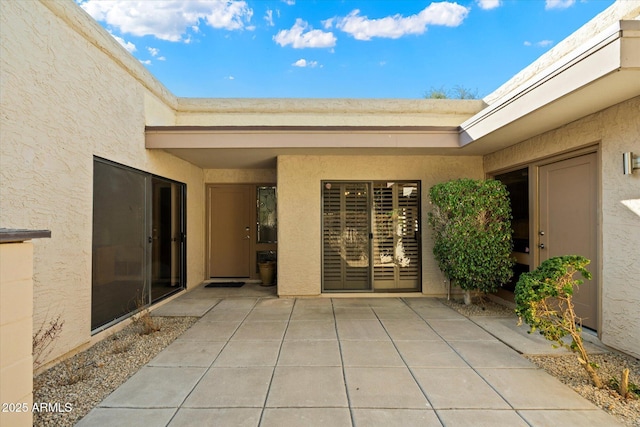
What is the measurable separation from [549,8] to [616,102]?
18.6ft

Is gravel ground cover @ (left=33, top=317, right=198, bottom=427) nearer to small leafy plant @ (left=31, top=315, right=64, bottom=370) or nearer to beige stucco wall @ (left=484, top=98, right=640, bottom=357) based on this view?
small leafy plant @ (left=31, top=315, right=64, bottom=370)

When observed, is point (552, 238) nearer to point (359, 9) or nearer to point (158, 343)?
point (158, 343)

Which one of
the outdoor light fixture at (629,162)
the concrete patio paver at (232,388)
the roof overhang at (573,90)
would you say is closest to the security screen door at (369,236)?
the roof overhang at (573,90)

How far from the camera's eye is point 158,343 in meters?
Result: 3.84

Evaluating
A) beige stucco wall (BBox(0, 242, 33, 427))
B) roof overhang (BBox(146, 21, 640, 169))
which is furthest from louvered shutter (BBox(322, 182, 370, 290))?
beige stucco wall (BBox(0, 242, 33, 427))

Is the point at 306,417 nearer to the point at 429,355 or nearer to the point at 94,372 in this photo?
the point at 429,355

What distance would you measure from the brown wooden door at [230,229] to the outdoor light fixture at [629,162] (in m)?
6.78

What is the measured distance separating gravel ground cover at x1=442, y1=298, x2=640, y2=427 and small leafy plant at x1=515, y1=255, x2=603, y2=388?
120 mm

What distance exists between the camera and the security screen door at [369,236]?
→ 6207 millimetres

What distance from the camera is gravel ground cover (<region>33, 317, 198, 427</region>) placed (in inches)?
98.5

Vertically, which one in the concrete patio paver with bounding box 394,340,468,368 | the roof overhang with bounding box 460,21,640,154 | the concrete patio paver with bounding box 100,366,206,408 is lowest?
the concrete patio paver with bounding box 394,340,468,368

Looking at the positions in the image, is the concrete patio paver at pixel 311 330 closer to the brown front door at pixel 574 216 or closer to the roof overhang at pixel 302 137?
the roof overhang at pixel 302 137

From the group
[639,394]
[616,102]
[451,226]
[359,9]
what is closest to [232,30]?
[359,9]

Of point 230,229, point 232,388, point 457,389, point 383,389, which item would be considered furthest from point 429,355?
point 230,229
